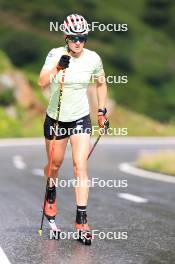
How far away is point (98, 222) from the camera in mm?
10312

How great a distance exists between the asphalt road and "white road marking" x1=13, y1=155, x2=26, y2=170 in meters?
2.24

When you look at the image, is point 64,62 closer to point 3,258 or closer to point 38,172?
point 3,258

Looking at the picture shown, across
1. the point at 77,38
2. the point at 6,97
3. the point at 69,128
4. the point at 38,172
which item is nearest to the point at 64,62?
the point at 77,38

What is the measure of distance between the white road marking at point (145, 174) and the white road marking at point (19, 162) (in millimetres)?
2605

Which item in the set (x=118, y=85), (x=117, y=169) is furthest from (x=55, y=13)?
(x=117, y=169)

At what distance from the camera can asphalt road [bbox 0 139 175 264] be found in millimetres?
7926

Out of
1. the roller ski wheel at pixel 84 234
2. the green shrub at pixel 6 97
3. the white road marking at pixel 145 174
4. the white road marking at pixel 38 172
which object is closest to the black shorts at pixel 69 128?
the roller ski wheel at pixel 84 234

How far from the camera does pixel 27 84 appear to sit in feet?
159

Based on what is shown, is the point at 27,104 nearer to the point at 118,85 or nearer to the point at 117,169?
the point at 118,85

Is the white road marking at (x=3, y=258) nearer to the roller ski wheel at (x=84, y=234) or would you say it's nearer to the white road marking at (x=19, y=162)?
the roller ski wheel at (x=84, y=234)

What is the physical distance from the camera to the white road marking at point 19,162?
2144 cm

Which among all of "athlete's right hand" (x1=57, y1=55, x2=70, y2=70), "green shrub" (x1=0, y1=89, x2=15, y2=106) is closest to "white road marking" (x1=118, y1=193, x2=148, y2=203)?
"athlete's right hand" (x1=57, y1=55, x2=70, y2=70)

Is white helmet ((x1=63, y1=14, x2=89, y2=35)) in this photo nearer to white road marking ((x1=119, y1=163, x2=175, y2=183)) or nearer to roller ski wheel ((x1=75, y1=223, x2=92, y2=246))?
roller ski wheel ((x1=75, y1=223, x2=92, y2=246))

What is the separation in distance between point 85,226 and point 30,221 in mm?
1661
